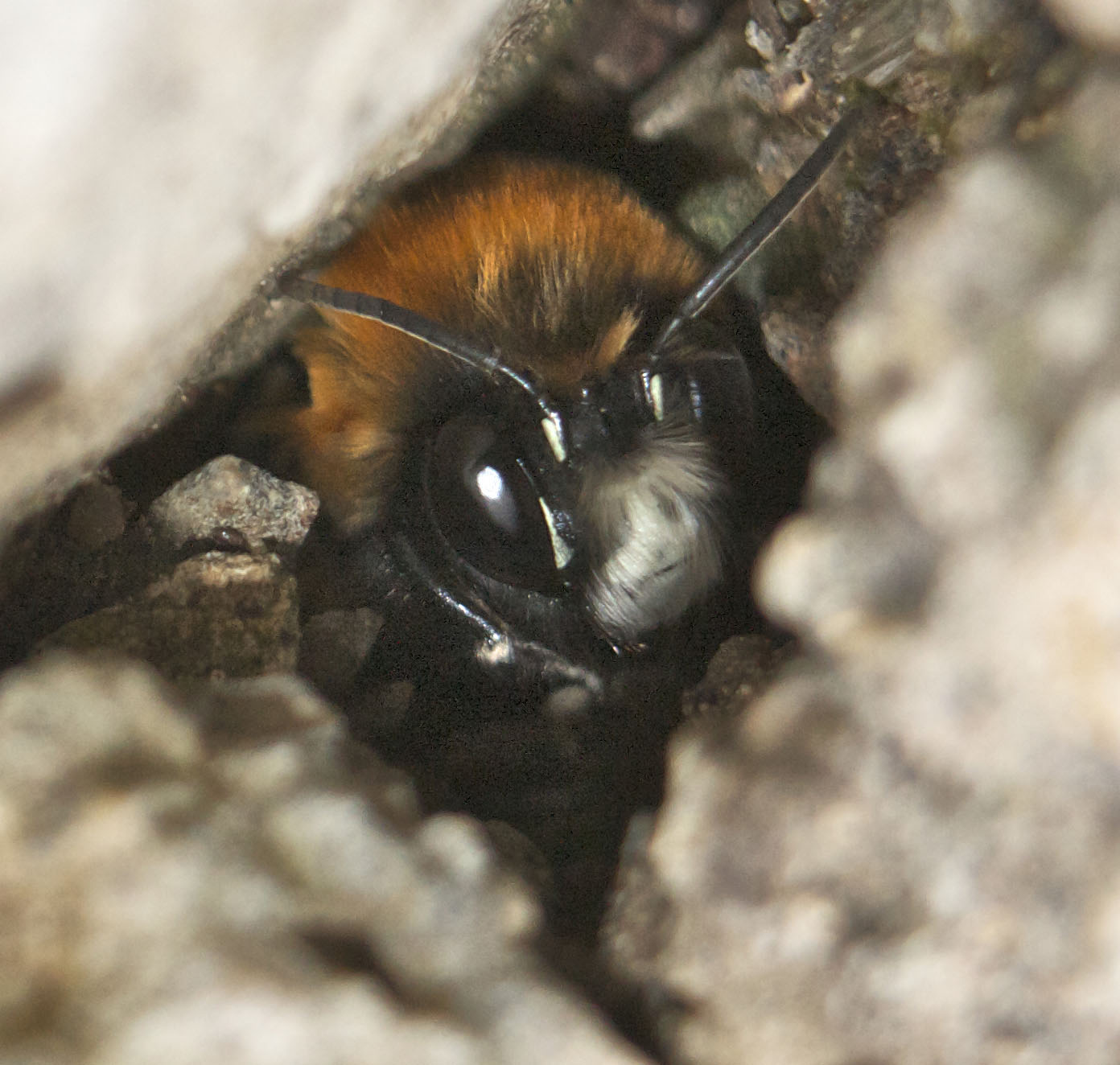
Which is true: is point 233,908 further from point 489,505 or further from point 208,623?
point 489,505

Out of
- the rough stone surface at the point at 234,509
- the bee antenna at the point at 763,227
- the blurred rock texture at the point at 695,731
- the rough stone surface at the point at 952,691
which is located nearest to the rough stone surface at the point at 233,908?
the blurred rock texture at the point at 695,731

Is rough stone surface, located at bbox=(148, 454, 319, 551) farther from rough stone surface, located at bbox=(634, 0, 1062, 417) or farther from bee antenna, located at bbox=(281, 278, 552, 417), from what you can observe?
rough stone surface, located at bbox=(634, 0, 1062, 417)

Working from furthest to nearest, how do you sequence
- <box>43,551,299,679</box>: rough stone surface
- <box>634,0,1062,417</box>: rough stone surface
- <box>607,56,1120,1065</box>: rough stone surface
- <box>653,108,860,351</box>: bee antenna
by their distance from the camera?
1. <box>653,108,860,351</box>: bee antenna
2. <box>43,551,299,679</box>: rough stone surface
3. <box>634,0,1062,417</box>: rough stone surface
4. <box>607,56,1120,1065</box>: rough stone surface

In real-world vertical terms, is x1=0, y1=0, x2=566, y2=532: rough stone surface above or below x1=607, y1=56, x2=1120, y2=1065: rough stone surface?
above

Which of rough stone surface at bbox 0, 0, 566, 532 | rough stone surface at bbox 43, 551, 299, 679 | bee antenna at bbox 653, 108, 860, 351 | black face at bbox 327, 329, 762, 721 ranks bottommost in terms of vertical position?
black face at bbox 327, 329, 762, 721

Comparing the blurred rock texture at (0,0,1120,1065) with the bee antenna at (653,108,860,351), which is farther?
the bee antenna at (653,108,860,351)

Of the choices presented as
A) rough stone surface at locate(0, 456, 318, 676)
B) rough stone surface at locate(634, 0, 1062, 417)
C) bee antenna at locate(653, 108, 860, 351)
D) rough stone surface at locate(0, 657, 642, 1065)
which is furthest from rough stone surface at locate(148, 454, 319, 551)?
rough stone surface at locate(634, 0, 1062, 417)

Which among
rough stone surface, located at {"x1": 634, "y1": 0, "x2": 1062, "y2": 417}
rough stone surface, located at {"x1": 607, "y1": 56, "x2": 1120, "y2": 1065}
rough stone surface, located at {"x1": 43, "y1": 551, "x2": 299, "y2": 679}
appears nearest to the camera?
rough stone surface, located at {"x1": 607, "y1": 56, "x2": 1120, "y2": 1065}
